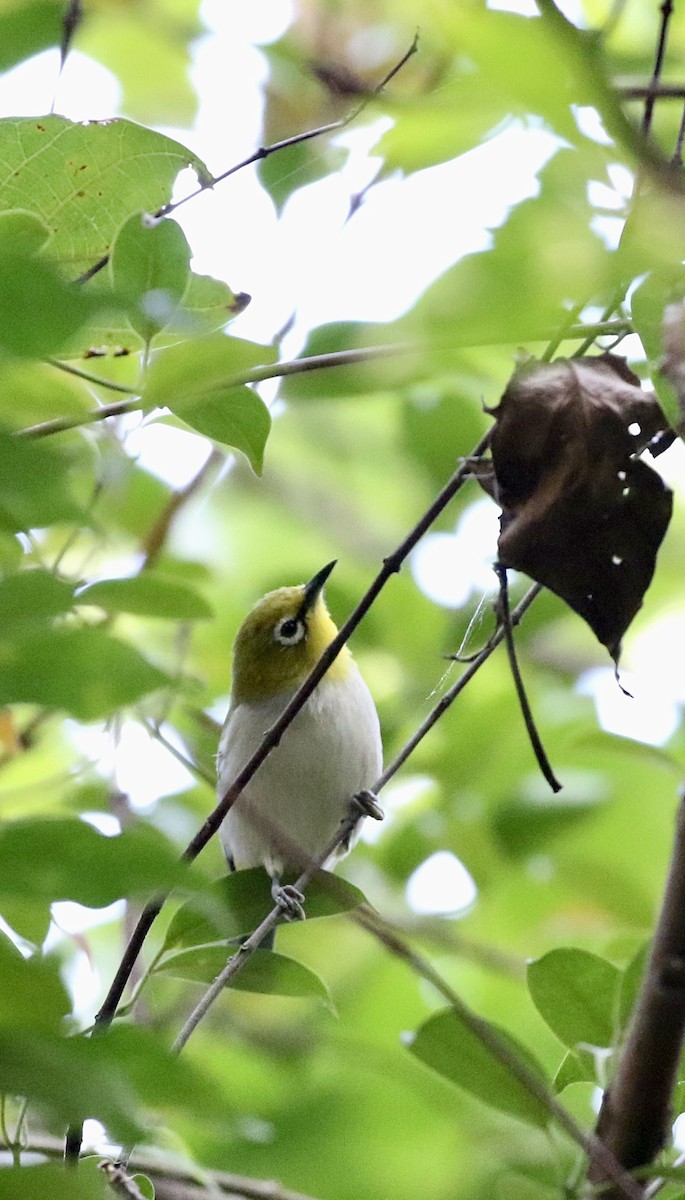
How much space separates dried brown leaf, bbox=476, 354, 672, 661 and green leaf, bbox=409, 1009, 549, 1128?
1.68 ft

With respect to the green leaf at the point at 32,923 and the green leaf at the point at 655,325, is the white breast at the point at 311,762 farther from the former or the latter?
the green leaf at the point at 655,325

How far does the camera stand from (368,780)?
3879mm

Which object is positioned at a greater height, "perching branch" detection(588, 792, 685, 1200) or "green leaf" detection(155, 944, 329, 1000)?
"green leaf" detection(155, 944, 329, 1000)

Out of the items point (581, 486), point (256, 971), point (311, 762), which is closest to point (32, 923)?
point (256, 971)

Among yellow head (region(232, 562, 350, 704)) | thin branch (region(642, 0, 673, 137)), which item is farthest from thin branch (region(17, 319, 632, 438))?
yellow head (region(232, 562, 350, 704))

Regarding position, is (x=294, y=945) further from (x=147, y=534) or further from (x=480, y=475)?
(x=480, y=475)

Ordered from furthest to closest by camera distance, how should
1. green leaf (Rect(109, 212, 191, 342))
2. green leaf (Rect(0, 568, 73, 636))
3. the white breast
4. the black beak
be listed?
the black beak → the white breast → green leaf (Rect(109, 212, 191, 342)) → green leaf (Rect(0, 568, 73, 636))

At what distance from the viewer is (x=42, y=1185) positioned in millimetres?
1051

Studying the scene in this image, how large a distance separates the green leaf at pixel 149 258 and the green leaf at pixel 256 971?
3.09ft

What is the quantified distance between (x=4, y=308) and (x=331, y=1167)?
6.88 ft

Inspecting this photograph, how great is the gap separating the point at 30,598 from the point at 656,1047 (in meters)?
0.71

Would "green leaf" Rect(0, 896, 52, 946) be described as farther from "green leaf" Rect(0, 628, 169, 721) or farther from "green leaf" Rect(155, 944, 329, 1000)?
"green leaf" Rect(0, 628, 169, 721)

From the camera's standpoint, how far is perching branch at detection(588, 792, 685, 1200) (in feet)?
3.86

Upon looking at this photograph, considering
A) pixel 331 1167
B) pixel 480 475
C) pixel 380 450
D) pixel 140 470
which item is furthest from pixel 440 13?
pixel 380 450
